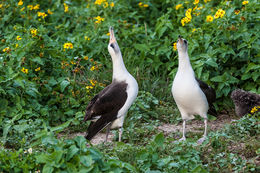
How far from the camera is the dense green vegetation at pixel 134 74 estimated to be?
4.70 meters

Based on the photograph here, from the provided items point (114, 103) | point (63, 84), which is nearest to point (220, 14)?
point (114, 103)

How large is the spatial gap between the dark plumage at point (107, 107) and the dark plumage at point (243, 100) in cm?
164

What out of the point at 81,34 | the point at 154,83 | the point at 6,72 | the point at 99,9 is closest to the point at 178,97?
the point at 154,83

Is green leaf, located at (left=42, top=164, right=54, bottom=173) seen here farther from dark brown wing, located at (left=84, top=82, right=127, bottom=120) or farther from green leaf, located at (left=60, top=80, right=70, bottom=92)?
green leaf, located at (left=60, top=80, right=70, bottom=92)

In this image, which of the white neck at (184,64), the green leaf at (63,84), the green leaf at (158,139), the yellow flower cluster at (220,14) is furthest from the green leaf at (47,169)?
the yellow flower cluster at (220,14)

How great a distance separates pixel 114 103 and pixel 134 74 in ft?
5.42

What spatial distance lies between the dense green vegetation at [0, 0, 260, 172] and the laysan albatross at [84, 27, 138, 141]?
283 millimetres

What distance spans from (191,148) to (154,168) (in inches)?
22.0

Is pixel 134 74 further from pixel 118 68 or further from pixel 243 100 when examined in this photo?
pixel 243 100

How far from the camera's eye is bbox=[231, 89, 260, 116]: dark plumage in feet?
20.9

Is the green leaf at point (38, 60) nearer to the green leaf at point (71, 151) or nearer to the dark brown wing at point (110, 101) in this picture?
the dark brown wing at point (110, 101)

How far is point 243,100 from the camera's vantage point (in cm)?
633

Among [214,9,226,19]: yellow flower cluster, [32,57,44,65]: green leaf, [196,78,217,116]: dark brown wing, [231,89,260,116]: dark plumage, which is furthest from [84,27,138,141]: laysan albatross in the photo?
[214,9,226,19]: yellow flower cluster

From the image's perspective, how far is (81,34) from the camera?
8117 mm
